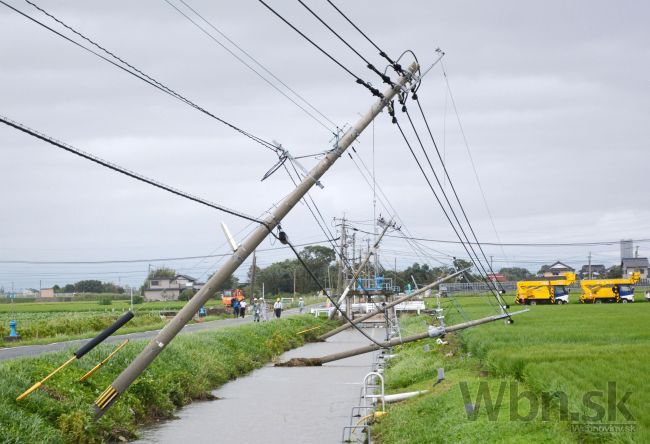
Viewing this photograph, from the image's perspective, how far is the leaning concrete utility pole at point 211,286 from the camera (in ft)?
51.1

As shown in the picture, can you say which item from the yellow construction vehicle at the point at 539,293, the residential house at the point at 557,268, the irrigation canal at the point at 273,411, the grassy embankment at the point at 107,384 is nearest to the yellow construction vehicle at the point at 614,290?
the yellow construction vehicle at the point at 539,293

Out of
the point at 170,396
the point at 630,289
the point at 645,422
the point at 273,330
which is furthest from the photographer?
the point at 630,289

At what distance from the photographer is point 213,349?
3192 cm

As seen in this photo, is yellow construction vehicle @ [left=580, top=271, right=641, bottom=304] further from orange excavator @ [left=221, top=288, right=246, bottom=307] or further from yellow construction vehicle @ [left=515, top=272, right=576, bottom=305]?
orange excavator @ [left=221, top=288, right=246, bottom=307]

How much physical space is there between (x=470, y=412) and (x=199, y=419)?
9.80m

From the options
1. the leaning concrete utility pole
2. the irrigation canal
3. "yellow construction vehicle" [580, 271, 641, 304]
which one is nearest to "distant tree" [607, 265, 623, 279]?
"yellow construction vehicle" [580, 271, 641, 304]

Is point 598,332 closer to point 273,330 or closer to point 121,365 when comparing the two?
point 121,365

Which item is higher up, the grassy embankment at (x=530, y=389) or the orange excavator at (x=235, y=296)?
the orange excavator at (x=235, y=296)

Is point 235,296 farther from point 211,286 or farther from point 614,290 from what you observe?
point 211,286

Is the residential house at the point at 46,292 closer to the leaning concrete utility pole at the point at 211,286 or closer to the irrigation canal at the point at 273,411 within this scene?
the irrigation canal at the point at 273,411

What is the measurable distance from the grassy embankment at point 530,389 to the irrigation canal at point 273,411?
221 centimetres

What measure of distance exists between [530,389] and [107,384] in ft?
34.6

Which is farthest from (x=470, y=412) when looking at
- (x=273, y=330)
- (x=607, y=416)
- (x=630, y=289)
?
(x=630, y=289)

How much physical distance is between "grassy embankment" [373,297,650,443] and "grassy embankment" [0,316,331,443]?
6327mm
